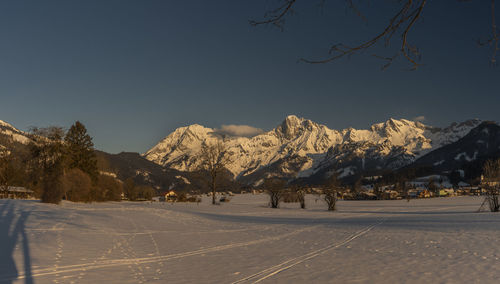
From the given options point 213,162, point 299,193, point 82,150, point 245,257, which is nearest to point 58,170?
point 82,150

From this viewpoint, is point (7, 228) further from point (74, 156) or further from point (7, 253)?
point (74, 156)

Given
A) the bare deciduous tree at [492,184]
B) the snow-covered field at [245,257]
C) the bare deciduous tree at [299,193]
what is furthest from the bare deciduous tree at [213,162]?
the snow-covered field at [245,257]

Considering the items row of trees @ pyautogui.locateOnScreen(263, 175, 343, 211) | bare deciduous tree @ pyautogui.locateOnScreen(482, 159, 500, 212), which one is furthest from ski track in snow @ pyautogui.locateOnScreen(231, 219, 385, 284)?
row of trees @ pyautogui.locateOnScreen(263, 175, 343, 211)

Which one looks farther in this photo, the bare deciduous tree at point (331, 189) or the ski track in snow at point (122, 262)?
the bare deciduous tree at point (331, 189)

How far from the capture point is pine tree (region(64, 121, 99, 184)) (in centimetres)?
5950

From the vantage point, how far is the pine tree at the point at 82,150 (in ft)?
195

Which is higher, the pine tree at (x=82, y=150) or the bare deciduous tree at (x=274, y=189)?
the pine tree at (x=82, y=150)

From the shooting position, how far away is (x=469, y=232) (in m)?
17.1

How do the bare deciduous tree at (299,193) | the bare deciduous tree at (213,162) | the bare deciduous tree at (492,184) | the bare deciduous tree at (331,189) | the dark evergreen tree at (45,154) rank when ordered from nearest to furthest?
the bare deciduous tree at (492,184) → the bare deciduous tree at (331,189) → the dark evergreen tree at (45,154) → the bare deciduous tree at (299,193) → the bare deciduous tree at (213,162)

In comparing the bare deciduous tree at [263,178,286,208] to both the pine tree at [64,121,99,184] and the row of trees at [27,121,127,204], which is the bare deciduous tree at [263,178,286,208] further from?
the pine tree at [64,121,99,184]

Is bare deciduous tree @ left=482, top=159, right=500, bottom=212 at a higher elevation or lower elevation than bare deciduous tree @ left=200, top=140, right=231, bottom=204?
lower

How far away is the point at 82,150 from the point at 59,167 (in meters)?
15.2

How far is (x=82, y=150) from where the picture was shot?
61500 mm

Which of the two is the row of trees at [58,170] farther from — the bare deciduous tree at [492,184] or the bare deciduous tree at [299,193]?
the bare deciduous tree at [492,184]
